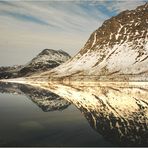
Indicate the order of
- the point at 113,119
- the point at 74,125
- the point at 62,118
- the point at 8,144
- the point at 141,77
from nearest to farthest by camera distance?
1. the point at 8,144
2. the point at 74,125
3. the point at 113,119
4. the point at 62,118
5. the point at 141,77

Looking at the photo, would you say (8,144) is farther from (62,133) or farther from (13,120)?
(13,120)

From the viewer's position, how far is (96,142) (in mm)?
23062

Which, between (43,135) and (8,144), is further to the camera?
(43,135)

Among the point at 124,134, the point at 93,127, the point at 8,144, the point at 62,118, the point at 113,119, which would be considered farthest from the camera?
the point at 62,118

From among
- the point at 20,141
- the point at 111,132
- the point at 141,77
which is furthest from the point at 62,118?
the point at 141,77

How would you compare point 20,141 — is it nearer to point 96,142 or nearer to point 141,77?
point 96,142

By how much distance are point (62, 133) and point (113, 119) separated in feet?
26.4

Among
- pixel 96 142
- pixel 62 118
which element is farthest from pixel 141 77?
pixel 96 142

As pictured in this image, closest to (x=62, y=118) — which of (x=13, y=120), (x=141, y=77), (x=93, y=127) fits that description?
(x=13, y=120)

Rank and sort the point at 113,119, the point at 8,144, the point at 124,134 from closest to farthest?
the point at 8,144 → the point at 124,134 → the point at 113,119

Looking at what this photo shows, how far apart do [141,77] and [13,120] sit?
6612 inches

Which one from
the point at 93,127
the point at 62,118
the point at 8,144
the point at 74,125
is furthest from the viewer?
the point at 62,118

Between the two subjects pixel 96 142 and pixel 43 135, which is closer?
pixel 96 142

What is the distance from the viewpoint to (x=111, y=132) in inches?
1046
